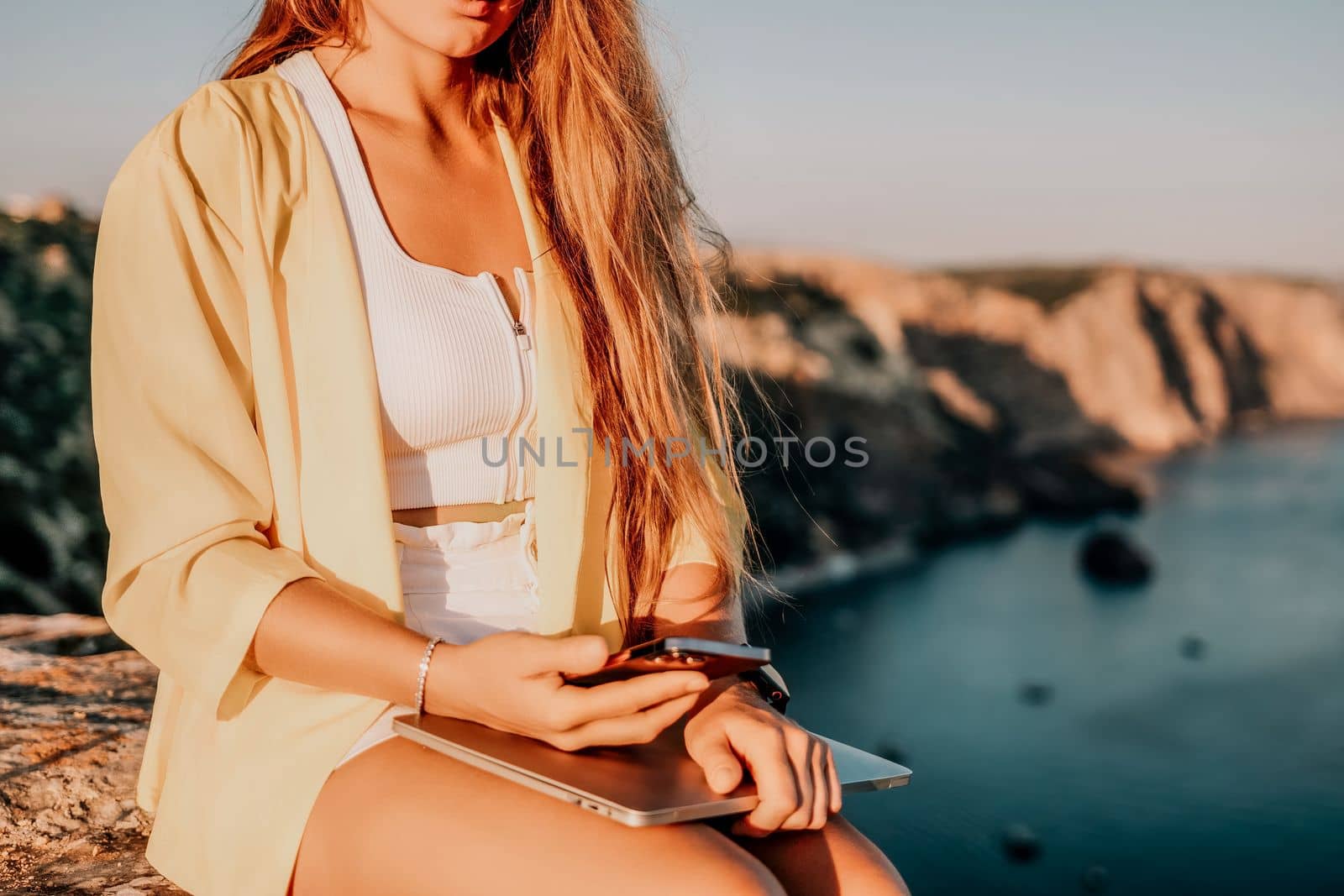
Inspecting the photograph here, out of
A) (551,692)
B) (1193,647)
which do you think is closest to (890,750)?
(1193,647)

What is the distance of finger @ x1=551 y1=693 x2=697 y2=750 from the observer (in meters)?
0.84

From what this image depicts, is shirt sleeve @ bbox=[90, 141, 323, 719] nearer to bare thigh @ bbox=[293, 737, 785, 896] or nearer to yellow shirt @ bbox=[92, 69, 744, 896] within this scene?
yellow shirt @ bbox=[92, 69, 744, 896]

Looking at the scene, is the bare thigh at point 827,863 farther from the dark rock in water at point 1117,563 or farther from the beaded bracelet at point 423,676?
the dark rock in water at point 1117,563

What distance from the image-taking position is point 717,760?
2.87ft

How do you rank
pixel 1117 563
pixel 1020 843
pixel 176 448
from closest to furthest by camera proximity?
pixel 176 448 < pixel 1020 843 < pixel 1117 563

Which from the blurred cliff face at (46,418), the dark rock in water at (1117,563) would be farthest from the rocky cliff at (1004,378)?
the blurred cliff face at (46,418)

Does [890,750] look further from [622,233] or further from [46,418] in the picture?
[622,233]

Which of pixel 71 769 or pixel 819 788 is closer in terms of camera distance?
pixel 819 788

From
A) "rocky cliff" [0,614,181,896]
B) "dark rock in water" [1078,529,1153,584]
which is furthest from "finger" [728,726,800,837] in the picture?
"dark rock in water" [1078,529,1153,584]

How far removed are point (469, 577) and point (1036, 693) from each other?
266 inches

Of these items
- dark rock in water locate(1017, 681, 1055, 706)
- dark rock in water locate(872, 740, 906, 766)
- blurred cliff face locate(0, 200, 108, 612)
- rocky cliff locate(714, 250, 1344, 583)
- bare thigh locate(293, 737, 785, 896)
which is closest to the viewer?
bare thigh locate(293, 737, 785, 896)

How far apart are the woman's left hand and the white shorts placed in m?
0.25

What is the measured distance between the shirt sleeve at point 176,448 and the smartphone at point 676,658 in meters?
0.25

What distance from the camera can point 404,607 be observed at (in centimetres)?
102
